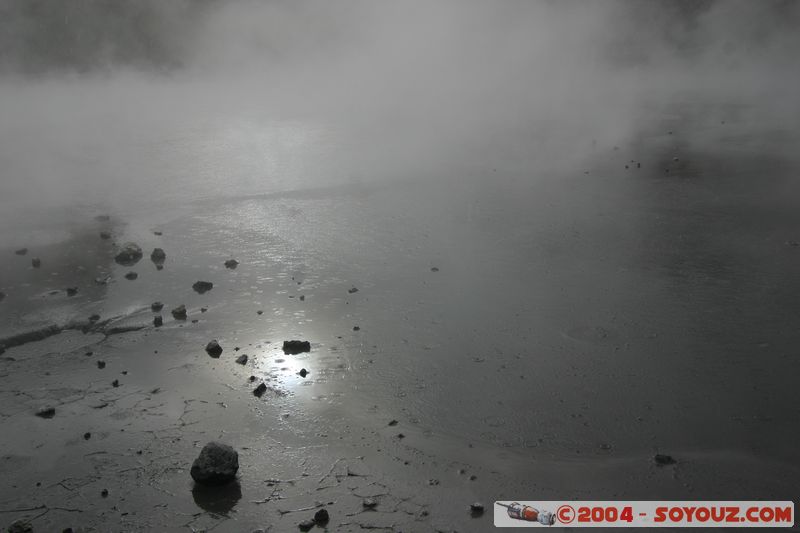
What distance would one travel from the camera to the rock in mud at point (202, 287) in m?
5.19

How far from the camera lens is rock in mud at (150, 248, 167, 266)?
5.73m

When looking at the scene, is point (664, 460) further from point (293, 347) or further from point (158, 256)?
point (158, 256)

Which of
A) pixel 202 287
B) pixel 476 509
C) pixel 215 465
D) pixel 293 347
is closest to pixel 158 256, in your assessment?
pixel 202 287

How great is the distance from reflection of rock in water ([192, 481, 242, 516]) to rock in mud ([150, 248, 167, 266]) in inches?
112

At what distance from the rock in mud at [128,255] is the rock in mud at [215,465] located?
2.90 metres

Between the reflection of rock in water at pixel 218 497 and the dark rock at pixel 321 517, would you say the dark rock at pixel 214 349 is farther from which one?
the dark rock at pixel 321 517

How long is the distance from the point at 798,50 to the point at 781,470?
15936mm

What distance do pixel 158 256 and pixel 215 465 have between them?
9.64 ft

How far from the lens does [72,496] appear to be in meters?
3.23

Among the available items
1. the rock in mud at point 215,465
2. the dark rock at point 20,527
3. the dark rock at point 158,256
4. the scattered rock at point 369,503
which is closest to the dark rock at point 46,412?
the dark rock at point 20,527

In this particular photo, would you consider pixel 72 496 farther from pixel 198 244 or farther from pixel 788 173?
pixel 788 173

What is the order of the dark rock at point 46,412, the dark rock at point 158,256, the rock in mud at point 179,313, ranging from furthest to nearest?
the dark rock at point 158,256, the rock in mud at point 179,313, the dark rock at point 46,412

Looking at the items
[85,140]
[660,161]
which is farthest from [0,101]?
[660,161]

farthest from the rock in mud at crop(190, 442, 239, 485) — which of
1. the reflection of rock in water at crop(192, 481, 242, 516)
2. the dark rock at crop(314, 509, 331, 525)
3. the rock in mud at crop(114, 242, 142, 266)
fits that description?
the rock in mud at crop(114, 242, 142, 266)
